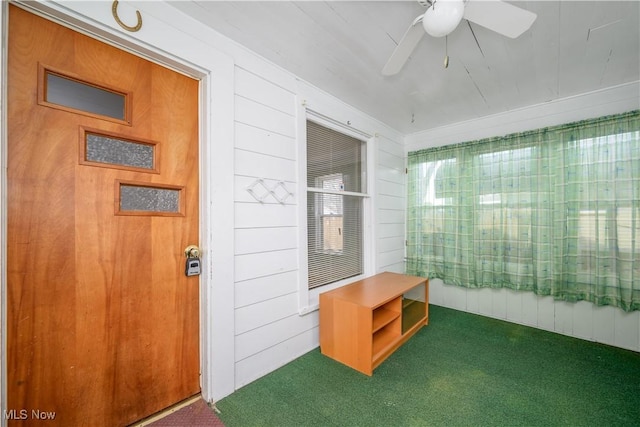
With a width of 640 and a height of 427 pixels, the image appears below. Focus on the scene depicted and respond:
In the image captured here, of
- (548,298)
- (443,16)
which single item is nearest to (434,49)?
(443,16)

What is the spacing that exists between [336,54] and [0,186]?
1.96m

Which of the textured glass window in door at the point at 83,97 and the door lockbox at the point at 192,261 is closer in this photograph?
the textured glass window in door at the point at 83,97

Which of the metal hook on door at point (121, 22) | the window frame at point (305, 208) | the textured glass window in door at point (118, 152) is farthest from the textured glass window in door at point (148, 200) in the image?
the window frame at point (305, 208)

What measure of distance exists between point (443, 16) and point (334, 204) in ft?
5.58

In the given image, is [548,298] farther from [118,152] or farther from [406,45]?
[118,152]

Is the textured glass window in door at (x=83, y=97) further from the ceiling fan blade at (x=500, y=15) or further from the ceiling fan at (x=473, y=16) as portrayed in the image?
the ceiling fan blade at (x=500, y=15)

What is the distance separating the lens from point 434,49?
1.77 m

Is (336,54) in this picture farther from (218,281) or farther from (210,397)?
(210,397)

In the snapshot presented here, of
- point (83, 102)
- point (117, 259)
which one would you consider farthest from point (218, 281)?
point (83, 102)

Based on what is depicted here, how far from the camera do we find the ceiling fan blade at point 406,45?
1.32 m

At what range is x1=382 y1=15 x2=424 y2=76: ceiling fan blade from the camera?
1316 millimetres

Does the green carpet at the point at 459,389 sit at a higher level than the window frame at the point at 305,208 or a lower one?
lower

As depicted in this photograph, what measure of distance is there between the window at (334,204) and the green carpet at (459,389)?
2.76 ft

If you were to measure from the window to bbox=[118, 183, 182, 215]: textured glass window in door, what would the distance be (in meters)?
1.08
